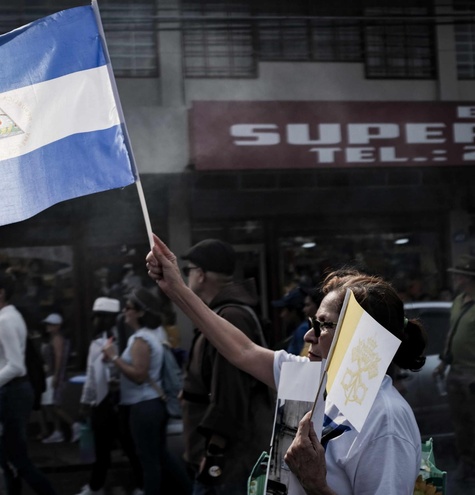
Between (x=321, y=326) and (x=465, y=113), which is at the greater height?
(x=465, y=113)

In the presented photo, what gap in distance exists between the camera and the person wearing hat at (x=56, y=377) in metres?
6.20

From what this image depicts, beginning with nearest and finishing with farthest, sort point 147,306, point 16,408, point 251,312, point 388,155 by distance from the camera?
point 251,312 → point 16,408 → point 147,306 → point 388,155

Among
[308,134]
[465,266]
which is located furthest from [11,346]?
[465,266]

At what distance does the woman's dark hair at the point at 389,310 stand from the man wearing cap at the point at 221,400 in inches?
67.8

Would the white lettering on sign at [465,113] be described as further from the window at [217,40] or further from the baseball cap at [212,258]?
the baseball cap at [212,258]

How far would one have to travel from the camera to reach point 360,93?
6484 mm

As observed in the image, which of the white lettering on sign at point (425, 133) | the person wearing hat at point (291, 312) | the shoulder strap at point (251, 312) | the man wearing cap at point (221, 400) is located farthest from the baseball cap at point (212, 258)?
the white lettering on sign at point (425, 133)

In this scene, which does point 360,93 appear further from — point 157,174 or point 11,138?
point 11,138

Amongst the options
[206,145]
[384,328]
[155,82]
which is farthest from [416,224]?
[384,328]

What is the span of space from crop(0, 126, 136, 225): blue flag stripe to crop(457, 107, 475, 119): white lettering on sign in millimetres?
3570

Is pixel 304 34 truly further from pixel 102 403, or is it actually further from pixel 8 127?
pixel 8 127

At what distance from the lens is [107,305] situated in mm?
6254

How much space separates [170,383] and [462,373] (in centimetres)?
180

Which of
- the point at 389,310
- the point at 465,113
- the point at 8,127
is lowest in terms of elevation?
the point at 389,310
